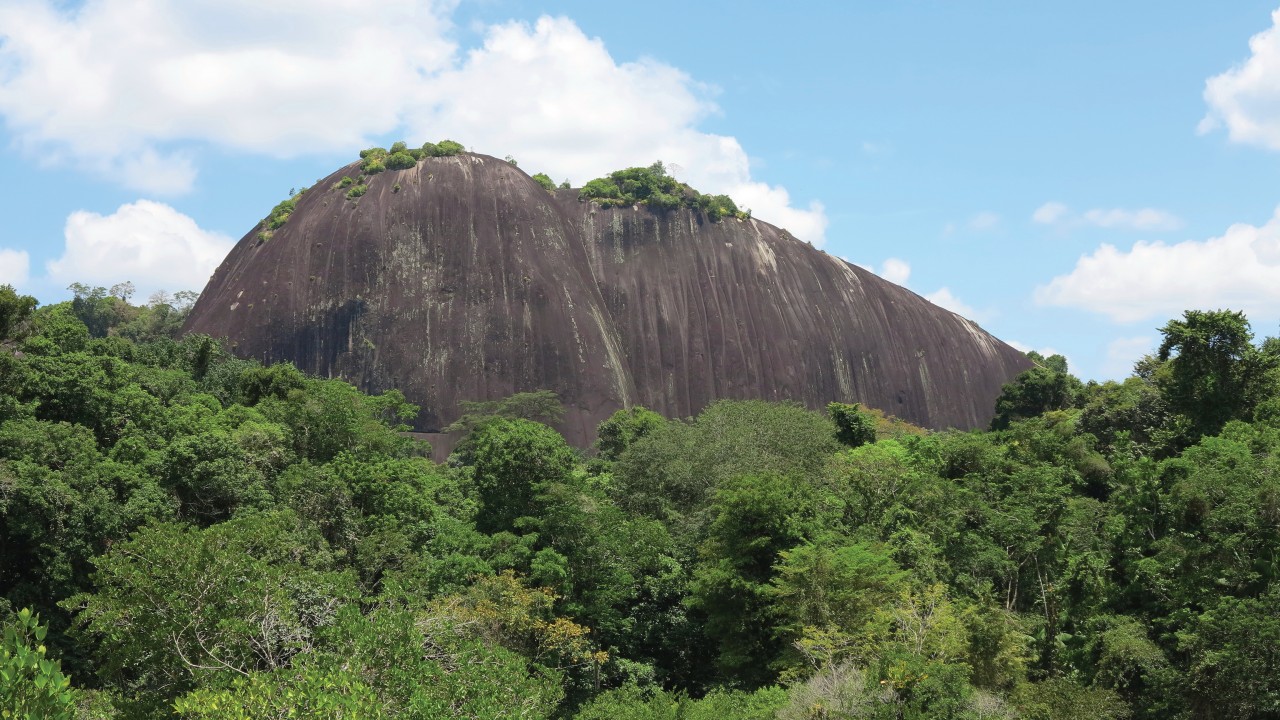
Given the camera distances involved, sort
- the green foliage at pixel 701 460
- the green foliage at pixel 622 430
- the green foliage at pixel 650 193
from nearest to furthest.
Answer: the green foliage at pixel 701 460, the green foliage at pixel 622 430, the green foliage at pixel 650 193

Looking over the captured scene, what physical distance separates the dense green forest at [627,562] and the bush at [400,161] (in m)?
33.0

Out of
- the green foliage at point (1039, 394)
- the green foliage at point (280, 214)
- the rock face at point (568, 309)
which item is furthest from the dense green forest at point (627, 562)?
the green foliage at point (280, 214)

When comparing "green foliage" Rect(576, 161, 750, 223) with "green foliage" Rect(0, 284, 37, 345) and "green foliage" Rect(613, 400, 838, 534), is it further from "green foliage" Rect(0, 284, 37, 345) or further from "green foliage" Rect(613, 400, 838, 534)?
"green foliage" Rect(0, 284, 37, 345)

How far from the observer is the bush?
66.8 m

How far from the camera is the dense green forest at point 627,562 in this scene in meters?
16.5

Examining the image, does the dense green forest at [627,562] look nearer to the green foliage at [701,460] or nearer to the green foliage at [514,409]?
the green foliage at [701,460]

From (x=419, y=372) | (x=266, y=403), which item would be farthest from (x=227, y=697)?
(x=419, y=372)

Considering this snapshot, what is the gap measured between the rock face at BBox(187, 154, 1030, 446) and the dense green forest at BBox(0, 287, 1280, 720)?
23582 millimetres

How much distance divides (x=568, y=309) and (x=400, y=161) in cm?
1490

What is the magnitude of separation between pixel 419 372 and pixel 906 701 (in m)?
45.9

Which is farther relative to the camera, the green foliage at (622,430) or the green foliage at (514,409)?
the green foliage at (514,409)

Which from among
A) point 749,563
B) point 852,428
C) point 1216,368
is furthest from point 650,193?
point 749,563

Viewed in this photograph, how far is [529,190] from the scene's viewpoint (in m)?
68.1

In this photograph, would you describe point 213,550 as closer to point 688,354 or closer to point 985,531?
point 985,531
